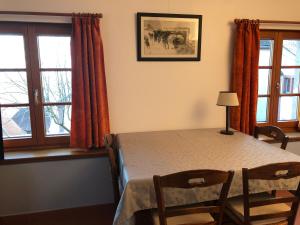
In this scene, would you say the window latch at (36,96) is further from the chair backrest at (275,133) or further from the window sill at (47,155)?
the chair backrest at (275,133)

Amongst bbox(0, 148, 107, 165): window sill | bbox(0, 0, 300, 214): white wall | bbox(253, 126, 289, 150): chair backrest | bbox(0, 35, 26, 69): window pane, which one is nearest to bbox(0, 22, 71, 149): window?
bbox(0, 35, 26, 69): window pane

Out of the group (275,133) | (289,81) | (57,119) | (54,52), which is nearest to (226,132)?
(275,133)

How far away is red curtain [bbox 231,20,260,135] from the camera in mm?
2633

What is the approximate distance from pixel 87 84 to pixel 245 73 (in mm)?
1713

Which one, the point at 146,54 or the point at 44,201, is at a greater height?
the point at 146,54

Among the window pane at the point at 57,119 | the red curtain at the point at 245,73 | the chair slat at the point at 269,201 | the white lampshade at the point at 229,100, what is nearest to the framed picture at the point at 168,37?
the red curtain at the point at 245,73

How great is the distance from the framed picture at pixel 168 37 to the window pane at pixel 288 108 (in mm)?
1337

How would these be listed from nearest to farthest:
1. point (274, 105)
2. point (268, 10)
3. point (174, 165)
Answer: point (174, 165), point (268, 10), point (274, 105)

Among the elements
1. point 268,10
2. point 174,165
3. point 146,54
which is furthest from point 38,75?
point 268,10

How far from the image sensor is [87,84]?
231 cm

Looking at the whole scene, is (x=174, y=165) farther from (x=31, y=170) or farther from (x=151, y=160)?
(x=31, y=170)

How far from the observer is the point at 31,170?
2.28m

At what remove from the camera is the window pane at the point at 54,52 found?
238 centimetres

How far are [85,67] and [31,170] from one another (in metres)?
1.10
